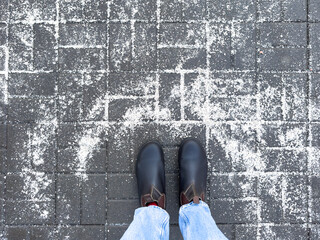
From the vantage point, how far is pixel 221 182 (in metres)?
2.36

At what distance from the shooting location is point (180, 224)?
221 centimetres

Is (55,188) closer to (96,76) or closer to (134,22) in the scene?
(96,76)

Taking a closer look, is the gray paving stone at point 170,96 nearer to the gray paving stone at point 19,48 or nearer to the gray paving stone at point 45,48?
the gray paving stone at point 45,48

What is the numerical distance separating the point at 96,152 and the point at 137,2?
1.15 metres

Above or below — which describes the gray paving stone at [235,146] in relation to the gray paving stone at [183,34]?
below

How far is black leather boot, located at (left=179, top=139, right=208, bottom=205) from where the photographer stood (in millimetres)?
2270

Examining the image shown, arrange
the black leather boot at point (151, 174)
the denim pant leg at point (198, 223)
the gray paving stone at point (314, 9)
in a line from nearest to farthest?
the denim pant leg at point (198, 223), the black leather boot at point (151, 174), the gray paving stone at point (314, 9)

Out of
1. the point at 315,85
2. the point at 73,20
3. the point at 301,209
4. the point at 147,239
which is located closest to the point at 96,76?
the point at 73,20

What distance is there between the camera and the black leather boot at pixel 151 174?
227cm

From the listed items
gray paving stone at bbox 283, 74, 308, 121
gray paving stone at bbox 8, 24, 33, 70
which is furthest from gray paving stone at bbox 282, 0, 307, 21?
gray paving stone at bbox 8, 24, 33, 70

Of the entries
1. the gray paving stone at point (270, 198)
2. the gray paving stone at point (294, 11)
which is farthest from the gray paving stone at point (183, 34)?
the gray paving stone at point (270, 198)

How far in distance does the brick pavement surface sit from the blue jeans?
18cm

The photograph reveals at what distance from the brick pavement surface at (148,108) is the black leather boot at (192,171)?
74 millimetres

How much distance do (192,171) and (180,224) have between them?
373 mm
